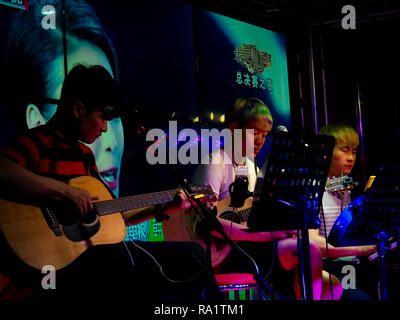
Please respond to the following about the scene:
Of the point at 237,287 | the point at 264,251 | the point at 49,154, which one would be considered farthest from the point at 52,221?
the point at 264,251

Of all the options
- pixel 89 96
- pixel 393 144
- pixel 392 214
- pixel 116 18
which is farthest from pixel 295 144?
pixel 393 144

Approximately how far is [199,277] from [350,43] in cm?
484

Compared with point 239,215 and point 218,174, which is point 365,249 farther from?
point 218,174

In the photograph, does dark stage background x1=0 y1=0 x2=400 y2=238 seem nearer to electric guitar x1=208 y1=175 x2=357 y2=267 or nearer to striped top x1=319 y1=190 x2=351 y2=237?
electric guitar x1=208 y1=175 x2=357 y2=267

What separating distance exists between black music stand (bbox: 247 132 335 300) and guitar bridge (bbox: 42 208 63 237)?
3.68 feet

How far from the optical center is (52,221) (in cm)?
290

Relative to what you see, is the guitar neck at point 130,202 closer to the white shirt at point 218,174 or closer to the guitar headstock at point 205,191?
the guitar headstock at point 205,191

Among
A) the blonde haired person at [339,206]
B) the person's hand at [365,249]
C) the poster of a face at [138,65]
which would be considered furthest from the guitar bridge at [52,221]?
the person's hand at [365,249]

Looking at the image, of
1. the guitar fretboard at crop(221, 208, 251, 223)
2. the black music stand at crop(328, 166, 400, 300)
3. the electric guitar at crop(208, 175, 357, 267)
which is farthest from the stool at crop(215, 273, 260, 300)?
the black music stand at crop(328, 166, 400, 300)

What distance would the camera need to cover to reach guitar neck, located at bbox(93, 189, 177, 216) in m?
3.13

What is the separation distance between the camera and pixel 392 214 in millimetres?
3258

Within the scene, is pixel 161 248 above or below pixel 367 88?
below

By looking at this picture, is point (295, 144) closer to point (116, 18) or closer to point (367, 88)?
point (116, 18)

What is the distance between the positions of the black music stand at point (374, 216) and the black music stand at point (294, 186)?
34 cm
